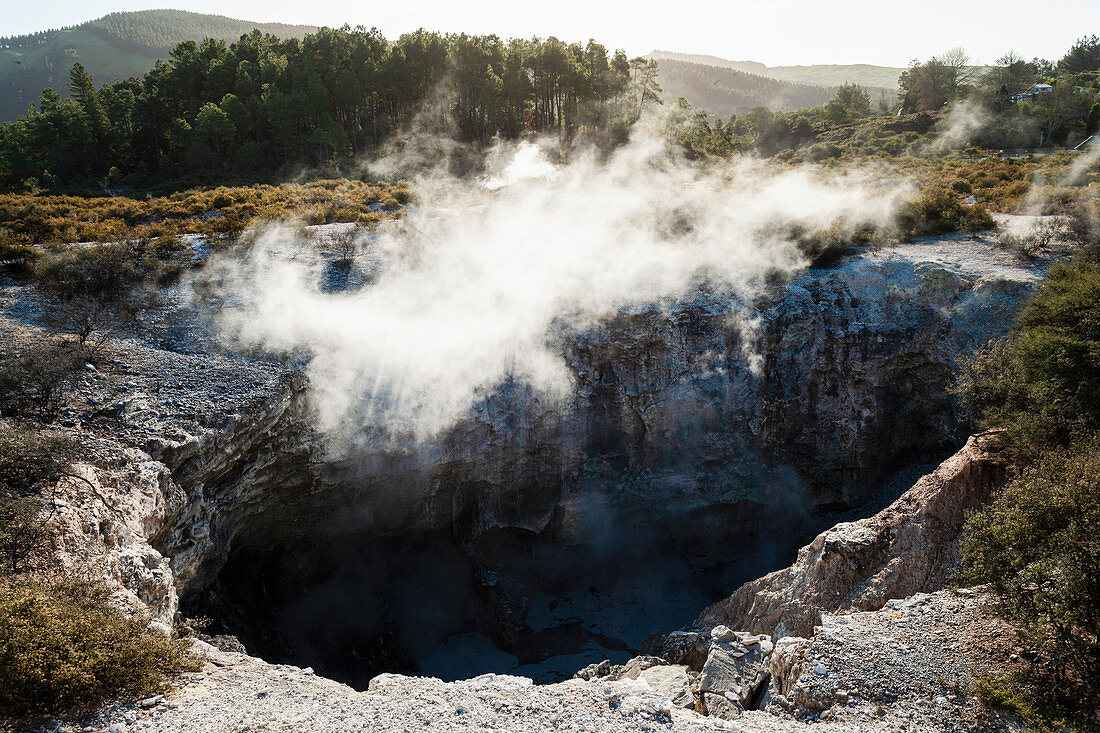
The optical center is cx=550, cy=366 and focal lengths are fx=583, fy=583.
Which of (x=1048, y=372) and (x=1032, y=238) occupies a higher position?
(x=1032, y=238)

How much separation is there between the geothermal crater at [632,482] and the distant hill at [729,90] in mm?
92229

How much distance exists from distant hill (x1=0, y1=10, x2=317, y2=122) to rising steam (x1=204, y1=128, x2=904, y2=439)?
113092mm

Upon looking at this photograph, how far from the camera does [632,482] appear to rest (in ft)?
62.2

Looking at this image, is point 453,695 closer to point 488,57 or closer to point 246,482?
point 246,482

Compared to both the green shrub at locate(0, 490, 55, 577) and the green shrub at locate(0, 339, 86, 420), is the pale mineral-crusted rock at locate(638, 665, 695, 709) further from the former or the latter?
the green shrub at locate(0, 339, 86, 420)

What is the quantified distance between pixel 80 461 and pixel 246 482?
3.92m

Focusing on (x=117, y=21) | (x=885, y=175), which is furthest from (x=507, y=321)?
(x=117, y=21)

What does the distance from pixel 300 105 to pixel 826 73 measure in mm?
193943

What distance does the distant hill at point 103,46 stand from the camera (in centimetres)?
10481

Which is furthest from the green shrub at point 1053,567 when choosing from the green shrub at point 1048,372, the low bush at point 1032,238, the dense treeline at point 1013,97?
the dense treeline at point 1013,97

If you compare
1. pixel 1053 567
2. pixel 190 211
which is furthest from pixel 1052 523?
pixel 190 211

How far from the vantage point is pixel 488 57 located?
39750 millimetres

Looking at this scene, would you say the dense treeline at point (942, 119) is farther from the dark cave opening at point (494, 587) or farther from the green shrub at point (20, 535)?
the green shrub at point (20, 535)

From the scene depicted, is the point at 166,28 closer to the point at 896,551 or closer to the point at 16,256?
the point at 16,256
